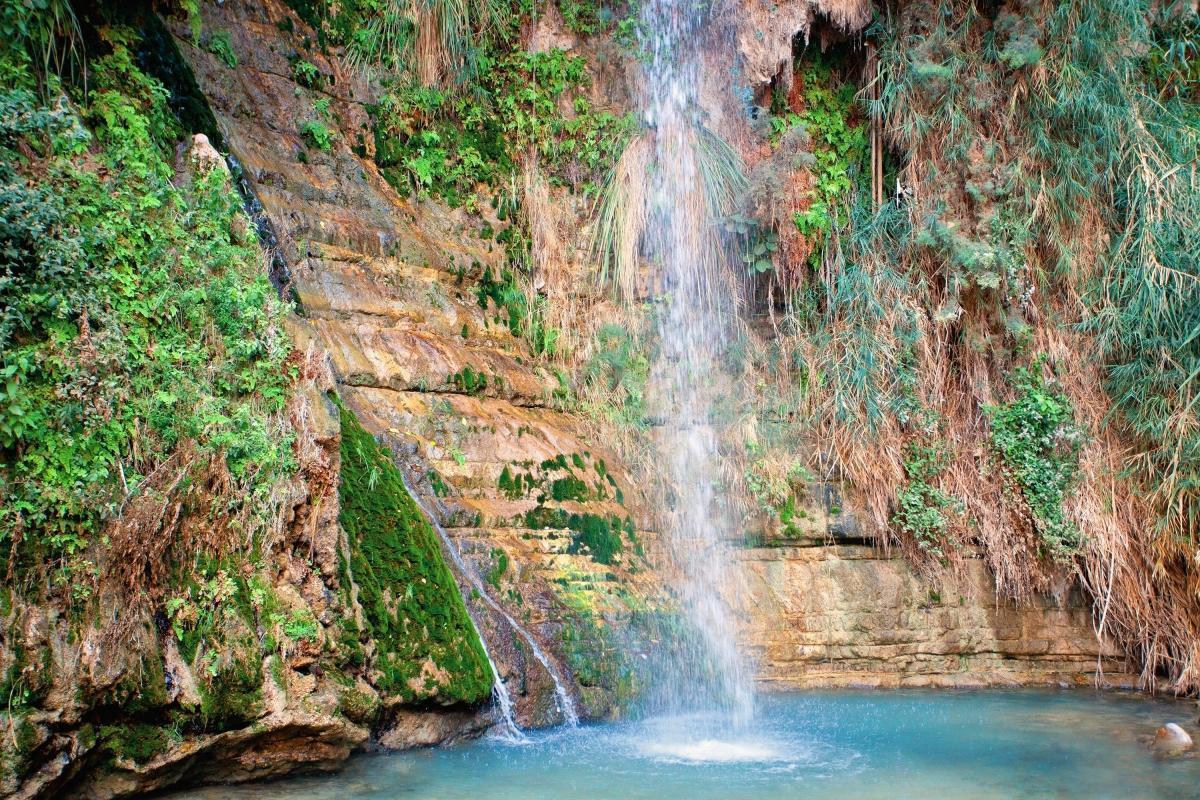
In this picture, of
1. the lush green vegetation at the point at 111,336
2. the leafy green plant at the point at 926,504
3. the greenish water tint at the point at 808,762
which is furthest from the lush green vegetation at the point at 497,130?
the greenish water tint at the point at 808,762

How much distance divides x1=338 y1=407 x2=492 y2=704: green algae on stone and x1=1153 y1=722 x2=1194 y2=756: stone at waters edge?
4.33 metres

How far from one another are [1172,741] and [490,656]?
4.42m

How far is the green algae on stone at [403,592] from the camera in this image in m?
5.38

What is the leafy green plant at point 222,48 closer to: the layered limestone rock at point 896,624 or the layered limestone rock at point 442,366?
the layered limestone rock at point 442,366

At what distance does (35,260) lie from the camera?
4574 millimetres

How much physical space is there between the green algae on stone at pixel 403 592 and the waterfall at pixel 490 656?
172 millimetres

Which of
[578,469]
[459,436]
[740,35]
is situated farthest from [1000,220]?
[459,436]

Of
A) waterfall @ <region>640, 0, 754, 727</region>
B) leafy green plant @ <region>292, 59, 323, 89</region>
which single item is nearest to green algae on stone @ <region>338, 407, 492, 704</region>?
waterfall @ <region>640, 0, 754, 727</region>

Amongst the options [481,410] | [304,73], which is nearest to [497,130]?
[304,73]

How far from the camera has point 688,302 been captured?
31.3 feet

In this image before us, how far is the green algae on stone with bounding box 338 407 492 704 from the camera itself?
17.6 ft

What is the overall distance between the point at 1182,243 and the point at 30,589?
369 inches

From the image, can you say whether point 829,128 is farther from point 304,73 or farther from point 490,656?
point 490,656

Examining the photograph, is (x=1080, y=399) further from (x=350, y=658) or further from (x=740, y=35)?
(x=350, y=658)
